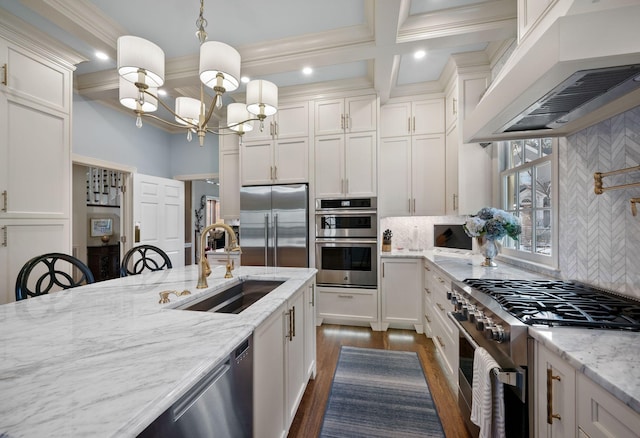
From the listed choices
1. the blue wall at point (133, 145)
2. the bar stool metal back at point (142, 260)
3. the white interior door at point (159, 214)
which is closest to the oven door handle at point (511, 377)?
the bar stool metal back at point (142, 260)

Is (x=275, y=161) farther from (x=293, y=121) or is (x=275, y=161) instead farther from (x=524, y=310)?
(x=524, y=310)

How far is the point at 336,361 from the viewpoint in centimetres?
247

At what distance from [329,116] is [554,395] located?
309 centimetres

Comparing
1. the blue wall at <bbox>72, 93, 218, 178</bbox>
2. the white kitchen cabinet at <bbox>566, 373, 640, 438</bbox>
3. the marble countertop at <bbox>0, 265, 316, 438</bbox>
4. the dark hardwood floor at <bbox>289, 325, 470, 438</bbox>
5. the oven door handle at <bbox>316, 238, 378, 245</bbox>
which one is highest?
the blue wall at <bbox>72, 93, 218, 178</bbox>

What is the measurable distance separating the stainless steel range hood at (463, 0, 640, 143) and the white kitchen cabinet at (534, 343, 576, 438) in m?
0.95

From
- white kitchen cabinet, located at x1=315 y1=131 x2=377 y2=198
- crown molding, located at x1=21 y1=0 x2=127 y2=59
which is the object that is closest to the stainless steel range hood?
white kitchen cabinet, located at x1=315 y1=131 x2=377 y2=198

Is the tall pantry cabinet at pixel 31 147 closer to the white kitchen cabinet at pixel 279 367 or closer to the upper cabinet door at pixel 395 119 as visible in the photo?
the white kitchen cabinet at pixel 279 367

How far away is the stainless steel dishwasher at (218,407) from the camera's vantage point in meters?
0.65

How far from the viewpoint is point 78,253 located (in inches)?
177

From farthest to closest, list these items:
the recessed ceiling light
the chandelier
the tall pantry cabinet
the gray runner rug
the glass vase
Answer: the recessed ceiling light, the glass vase, the tall pantry cabinet, the gray runner rug, the chandelier

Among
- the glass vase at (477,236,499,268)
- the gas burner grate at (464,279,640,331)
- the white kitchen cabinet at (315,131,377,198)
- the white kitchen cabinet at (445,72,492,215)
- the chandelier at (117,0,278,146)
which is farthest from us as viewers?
the white kitchen cabinet at (315,131,377,198)

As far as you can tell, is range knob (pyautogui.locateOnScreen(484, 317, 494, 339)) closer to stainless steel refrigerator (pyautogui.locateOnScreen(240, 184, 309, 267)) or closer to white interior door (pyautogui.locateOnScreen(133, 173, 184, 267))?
stainless steel refrigerator (pyautogui.locateOnScreen(240, 184, 309, 267))

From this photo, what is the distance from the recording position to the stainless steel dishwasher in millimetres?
649

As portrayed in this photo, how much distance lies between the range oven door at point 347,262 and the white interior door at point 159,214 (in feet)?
8.14
